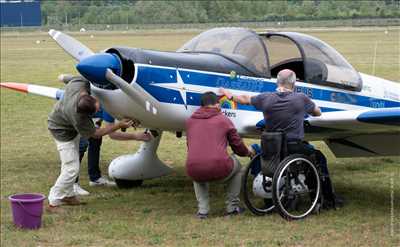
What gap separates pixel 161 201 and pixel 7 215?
1.79 metres

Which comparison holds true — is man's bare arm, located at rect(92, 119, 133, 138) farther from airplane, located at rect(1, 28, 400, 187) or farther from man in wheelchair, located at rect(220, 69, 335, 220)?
man in wheelchair, located at rect(220, 69, 335, 220)

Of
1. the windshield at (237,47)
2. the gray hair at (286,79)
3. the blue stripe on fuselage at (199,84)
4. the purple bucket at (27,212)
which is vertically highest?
the windshield at (237,47)

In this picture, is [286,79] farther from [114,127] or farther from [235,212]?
[114,127]

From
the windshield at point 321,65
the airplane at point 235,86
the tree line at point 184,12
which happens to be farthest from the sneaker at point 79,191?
the tree line at point 184,12

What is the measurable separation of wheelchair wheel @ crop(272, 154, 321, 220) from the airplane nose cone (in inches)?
74.8

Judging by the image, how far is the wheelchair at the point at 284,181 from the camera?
7.14 m

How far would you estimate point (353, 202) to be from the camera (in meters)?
8.30

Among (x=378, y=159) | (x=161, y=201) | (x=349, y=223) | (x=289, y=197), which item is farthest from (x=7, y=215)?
(x=378, y=159)

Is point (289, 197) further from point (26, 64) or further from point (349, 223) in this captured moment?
point (26, 64)

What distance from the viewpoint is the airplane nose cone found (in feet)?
23.0

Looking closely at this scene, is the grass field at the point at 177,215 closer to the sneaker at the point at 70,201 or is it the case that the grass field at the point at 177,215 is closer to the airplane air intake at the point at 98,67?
the sneaker at the point at 70,201

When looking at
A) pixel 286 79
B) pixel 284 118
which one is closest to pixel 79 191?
pixel 284 118

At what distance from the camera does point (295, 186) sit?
23.9 feet

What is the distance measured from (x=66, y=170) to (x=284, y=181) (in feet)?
7.79
